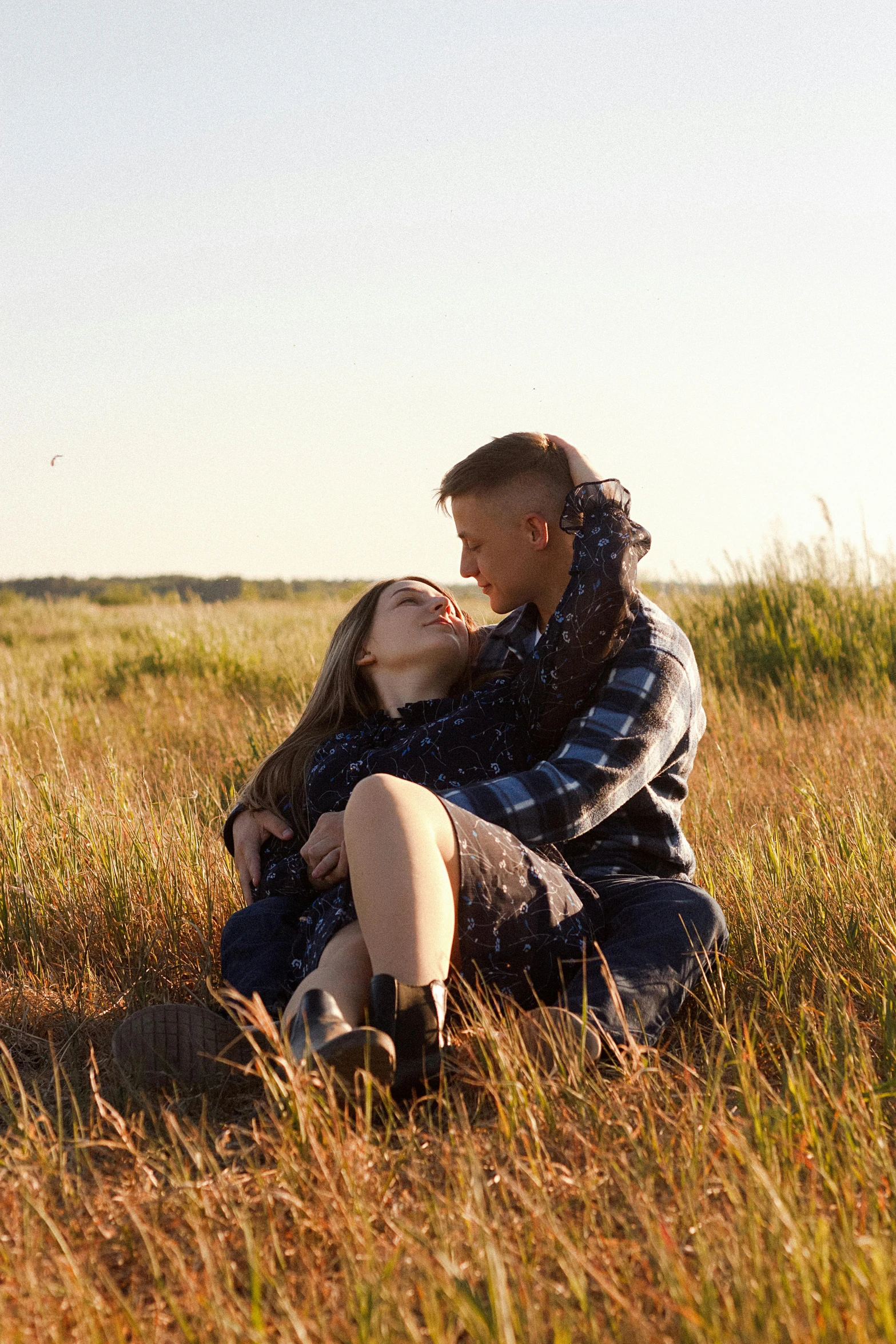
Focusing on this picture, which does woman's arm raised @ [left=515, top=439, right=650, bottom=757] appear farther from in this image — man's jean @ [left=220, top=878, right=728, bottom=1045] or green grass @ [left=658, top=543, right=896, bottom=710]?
green grass @ [left=658, top=543, right=896, bottom=710]

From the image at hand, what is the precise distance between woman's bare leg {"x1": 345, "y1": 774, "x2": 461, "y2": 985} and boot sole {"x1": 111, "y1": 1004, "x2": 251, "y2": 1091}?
42 centimetres

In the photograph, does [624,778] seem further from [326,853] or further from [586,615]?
[326,853]

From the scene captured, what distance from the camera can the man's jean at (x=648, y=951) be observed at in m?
2.12

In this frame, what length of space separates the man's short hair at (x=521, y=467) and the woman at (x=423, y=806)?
0.22 metres

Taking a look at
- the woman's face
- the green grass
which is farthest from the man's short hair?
the green grass

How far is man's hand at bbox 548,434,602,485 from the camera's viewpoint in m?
2.73

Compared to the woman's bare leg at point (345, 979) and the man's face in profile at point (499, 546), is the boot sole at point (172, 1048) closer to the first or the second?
the woman's bare leg at point (345, 979)

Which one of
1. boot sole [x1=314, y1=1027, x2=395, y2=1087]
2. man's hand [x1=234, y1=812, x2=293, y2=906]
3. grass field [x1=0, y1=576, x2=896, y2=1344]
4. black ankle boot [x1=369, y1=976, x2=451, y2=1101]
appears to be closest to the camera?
grass field [x1=0, y1=576, x2=896, y2=1344]

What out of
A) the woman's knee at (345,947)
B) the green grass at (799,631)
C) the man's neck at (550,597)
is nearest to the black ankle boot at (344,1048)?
the woman's knee at (345,947)

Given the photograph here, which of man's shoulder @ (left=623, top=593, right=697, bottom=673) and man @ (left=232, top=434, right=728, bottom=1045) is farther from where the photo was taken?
man's shoulder @ (left=623, top=593, right=697, bottom=673)

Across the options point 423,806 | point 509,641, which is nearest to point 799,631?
point 509,641

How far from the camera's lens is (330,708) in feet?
9.98

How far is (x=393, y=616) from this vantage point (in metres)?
2.98

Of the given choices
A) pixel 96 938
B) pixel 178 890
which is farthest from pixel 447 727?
pixel 96 938
